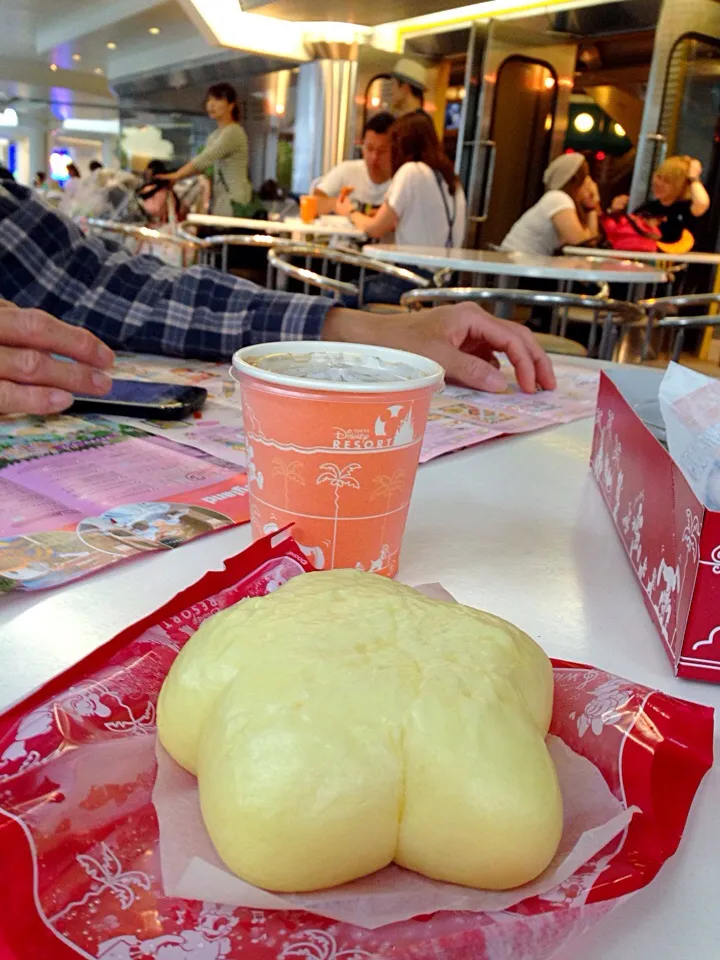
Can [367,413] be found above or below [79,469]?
above

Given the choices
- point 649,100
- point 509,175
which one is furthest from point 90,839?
point 509,175

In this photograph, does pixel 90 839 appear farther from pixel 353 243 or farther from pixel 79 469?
pixel 353 243

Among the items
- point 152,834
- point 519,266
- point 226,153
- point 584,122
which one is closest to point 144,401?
point 152,834

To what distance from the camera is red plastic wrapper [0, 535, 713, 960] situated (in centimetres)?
21

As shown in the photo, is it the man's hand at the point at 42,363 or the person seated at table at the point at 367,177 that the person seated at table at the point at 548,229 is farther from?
the man's hand at the point at 42,363

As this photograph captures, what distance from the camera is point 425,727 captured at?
0.80ft

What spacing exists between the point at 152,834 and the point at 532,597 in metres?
0.30

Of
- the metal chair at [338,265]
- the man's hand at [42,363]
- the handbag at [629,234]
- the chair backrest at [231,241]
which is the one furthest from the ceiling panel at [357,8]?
the handbag at [629,234]

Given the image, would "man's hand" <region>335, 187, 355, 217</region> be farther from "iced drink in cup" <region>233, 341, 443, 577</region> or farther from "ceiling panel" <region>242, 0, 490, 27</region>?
"iced drink in cup" <region>233, 341, 443, 577</region>

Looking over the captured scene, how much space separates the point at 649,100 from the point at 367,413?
19.6 ft

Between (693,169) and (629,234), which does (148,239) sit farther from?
(693,169)

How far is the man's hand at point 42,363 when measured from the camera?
0.69 m

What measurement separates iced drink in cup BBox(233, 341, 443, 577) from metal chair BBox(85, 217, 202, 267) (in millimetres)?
3066

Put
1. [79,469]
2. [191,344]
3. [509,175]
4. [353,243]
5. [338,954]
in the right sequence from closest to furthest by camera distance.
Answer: [338,954] < [79,469] < [191,344] < [353,243] < [509,175]
